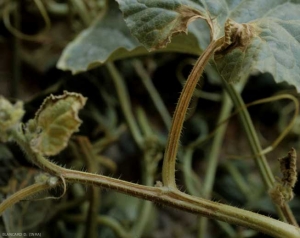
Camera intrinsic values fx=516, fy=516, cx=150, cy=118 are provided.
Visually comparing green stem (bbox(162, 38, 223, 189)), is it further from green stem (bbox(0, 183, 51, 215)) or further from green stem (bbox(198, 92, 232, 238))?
green stem (bbox(198, 92, 232, 238))

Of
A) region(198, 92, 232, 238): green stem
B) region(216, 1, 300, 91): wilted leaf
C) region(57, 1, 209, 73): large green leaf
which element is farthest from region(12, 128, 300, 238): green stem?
region(198, 92, 232, 238): green stem

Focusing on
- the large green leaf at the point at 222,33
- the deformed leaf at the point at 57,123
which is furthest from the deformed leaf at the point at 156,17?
the deformed leaf at the point at 57,123

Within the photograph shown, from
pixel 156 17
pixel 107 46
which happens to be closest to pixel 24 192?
pixel 156 17

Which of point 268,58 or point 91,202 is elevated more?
point 268,58

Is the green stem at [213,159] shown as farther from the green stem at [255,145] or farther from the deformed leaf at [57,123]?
the deformed leaf at [57,123]

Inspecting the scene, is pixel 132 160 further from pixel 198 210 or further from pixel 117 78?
pixel 198 210

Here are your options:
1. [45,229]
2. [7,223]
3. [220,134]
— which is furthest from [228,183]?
[7,223]

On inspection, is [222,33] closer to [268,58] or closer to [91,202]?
[268,58]
